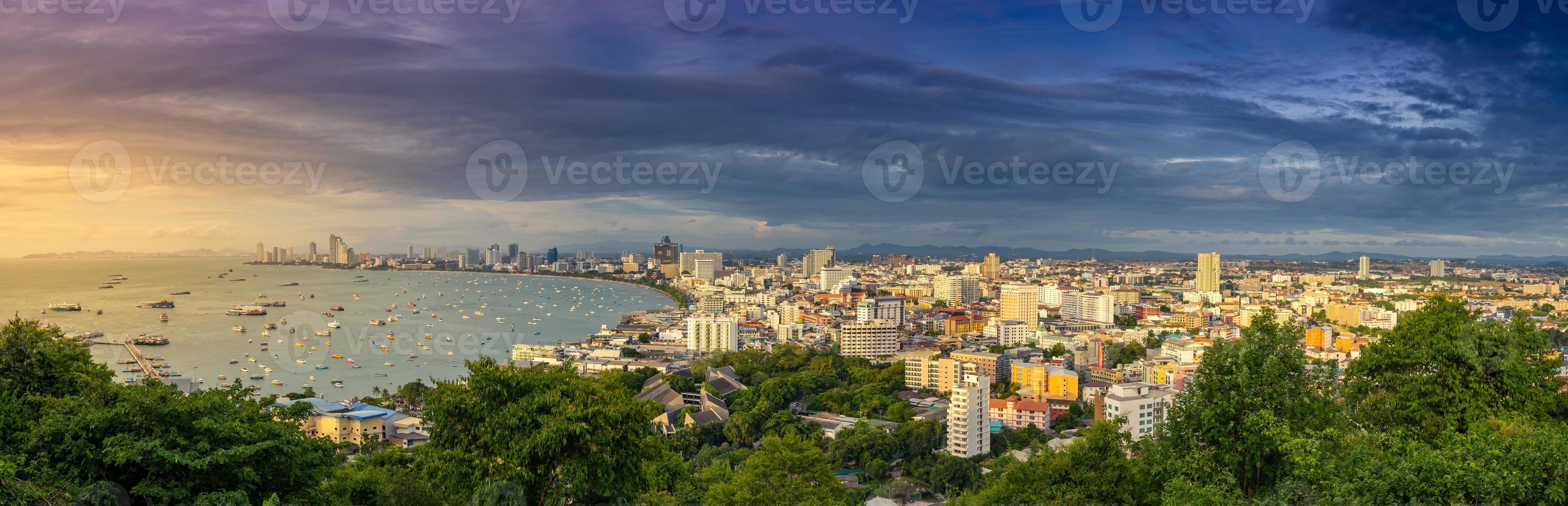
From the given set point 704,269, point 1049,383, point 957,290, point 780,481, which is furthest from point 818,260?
point 780,481

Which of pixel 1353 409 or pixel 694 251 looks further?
pixel 694 251

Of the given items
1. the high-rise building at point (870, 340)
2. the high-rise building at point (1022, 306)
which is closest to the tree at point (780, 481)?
the high-rise building at point (870, 340)

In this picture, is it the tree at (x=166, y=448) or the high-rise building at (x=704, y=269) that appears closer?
the tree at (x=166, y=448)

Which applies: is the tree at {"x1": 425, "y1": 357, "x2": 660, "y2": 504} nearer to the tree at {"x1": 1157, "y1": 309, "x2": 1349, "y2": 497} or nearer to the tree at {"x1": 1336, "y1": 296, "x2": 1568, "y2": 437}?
the tree at {"x1": 1157, "y1": 309, "x2": 1349, "y2": 497}

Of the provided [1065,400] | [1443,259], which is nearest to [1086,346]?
[1065,400]

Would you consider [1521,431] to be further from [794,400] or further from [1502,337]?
[794,400]

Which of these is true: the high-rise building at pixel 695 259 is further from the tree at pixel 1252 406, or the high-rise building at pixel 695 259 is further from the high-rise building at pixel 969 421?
the tree at pixel 1252 406

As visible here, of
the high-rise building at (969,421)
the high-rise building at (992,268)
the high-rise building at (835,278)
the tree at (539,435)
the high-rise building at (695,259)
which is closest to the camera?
the tree at (539,435)
